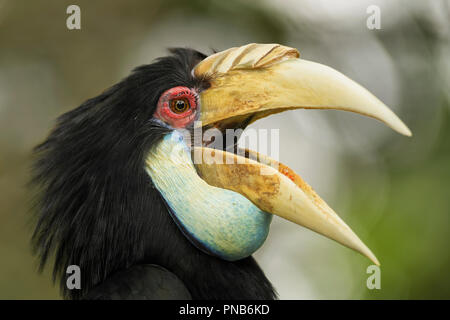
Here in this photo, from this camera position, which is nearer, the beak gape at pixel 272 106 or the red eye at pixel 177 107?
the beak gape at pixel 272 106

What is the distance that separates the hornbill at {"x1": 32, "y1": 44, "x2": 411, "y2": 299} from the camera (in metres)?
1.38

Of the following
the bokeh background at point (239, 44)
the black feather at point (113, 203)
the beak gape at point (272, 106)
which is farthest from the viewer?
the bokeh background at point (239, 44)

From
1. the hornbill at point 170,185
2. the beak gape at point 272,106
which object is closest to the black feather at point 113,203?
the hornbill at point 170,185

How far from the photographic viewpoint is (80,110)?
1516 mm

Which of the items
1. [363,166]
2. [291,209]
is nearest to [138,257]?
[291,209]

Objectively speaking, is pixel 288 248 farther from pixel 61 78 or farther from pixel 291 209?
pixel 291 209

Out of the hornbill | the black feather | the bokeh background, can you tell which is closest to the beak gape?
the hornbill

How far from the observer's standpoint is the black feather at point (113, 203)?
143 cm

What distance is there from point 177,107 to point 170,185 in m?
0.26

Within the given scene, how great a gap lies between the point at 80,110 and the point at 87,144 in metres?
0.13

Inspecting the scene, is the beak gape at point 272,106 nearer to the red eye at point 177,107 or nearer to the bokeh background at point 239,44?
the red eye at point 177,107

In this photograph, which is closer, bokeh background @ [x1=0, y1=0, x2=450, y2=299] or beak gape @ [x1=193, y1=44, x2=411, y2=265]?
beak gape @ [x1=193, y1=44, x2=411, y2=265]

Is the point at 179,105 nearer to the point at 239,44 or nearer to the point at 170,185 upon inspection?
the point at 170,185

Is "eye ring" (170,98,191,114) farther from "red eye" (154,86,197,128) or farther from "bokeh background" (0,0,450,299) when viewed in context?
"bokeh background" (0,0,450,299)
